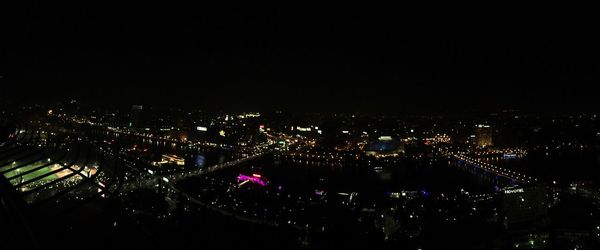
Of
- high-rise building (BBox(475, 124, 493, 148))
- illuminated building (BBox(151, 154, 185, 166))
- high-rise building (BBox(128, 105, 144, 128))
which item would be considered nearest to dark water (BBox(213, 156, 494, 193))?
illuminated building (BBox(151, 154, 185, 166))

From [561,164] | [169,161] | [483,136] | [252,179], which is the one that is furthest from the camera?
[483,136]

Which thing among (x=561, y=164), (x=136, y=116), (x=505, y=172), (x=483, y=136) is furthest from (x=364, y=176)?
(x=136, y=116)

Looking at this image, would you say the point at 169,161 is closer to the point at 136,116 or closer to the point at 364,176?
the point at 364,176

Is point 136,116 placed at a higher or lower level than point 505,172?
lower

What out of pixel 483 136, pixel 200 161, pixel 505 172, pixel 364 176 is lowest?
pixel 200 161

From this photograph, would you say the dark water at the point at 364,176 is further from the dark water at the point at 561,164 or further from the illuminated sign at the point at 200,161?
the dark water at the point at 561,164

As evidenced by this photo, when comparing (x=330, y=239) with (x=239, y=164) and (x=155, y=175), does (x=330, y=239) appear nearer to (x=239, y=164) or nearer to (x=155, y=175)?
(x=155, y=175)

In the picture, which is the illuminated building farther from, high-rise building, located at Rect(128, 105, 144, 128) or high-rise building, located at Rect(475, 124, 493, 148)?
high-rise building, located at Rect(475, 124, 493, 148)

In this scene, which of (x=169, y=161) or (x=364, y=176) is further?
(x=169, y=161)
